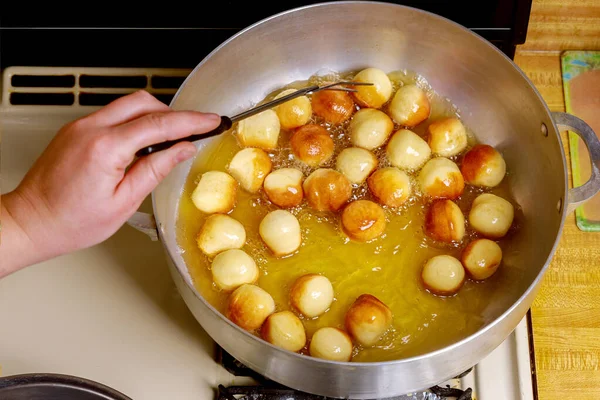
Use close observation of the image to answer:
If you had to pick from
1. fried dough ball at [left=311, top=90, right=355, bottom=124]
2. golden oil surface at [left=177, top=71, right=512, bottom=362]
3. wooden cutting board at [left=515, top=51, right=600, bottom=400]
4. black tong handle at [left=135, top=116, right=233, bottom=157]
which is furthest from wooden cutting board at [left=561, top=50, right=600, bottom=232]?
black tong handle at [left=135, top=116, right=233, bottom=157]

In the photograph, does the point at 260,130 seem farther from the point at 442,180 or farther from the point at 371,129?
the point at 442,180

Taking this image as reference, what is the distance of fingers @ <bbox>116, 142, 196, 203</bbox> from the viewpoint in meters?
0.70

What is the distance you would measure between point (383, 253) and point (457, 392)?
205 millimetres

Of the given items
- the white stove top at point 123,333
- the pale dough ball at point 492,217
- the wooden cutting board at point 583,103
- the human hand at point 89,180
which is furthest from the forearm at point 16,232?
the wooden cutting board at point 583,103

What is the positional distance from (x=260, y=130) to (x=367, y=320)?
0.33m

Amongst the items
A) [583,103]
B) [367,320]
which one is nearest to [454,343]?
[367,320]

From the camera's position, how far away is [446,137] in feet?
3.22

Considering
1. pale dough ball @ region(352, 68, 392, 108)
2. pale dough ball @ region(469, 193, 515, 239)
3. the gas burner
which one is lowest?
the gas burner

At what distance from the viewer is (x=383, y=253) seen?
0.92 meters

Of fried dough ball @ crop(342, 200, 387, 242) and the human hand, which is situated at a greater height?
the human hand

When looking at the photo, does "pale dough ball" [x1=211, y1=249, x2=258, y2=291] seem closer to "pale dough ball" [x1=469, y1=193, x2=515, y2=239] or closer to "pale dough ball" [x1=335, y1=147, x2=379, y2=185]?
"pale dough ball" [x1=335, y1=147, x2=379, y2=185]

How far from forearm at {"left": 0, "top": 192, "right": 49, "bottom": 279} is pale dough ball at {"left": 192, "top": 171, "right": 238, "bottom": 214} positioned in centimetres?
26

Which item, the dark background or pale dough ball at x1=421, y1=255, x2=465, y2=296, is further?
the dark background

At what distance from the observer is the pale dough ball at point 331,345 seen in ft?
2.66
